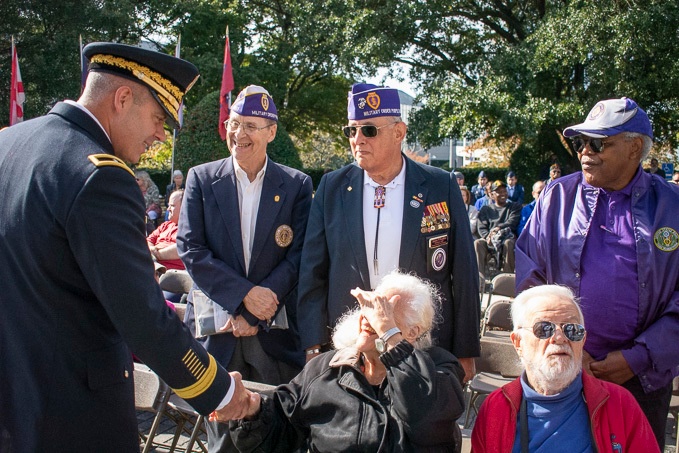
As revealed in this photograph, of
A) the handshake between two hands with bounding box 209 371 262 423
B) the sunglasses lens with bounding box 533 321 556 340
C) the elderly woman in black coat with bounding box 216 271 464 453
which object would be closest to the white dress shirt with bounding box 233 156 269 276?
the elderly woman in black coat with bounding box 216 271 464 453

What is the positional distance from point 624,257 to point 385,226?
3.57ft

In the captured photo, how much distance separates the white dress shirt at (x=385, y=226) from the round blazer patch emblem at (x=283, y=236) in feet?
1.71

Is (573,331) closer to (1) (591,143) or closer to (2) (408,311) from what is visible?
(2) (408,311)

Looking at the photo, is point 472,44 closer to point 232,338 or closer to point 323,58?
point 323,58

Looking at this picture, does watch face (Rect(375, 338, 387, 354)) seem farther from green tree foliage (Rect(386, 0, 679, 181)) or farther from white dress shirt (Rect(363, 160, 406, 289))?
green tree foliage (Rect(386, 0, 679, 181))

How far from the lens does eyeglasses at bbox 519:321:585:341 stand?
2.73m

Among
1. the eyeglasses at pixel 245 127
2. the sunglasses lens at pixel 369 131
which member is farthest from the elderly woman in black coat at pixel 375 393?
the eyeglasses at pixel 245 127

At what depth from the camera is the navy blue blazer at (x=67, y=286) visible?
203 cm

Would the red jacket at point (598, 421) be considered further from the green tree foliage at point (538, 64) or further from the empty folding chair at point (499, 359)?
the green tree foliage at point (538, 64)

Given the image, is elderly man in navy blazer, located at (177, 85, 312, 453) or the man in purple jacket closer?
the man in purple jacket

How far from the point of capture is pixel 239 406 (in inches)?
101

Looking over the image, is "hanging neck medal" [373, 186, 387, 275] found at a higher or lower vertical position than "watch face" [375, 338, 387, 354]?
higher

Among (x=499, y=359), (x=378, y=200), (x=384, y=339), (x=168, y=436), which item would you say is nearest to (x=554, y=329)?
(x=384, y=339)

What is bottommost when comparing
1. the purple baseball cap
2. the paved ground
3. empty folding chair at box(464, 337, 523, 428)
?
the paved ground
